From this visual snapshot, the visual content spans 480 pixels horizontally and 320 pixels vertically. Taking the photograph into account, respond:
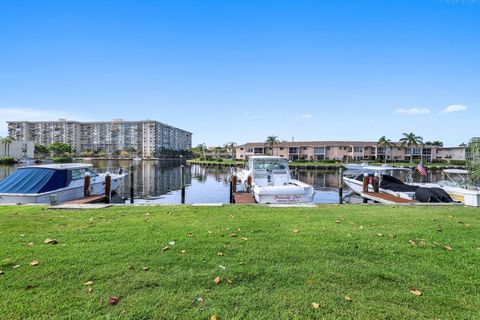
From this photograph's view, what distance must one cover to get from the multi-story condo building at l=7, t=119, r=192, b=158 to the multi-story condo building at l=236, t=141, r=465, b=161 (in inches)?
4065

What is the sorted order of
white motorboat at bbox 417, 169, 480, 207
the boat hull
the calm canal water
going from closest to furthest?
white motorboat at bbox 417, 169, 480, 207 → the boat hull → the calm canal water

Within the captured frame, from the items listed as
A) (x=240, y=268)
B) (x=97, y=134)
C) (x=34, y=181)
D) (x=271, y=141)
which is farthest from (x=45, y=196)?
(x=97, y=134)

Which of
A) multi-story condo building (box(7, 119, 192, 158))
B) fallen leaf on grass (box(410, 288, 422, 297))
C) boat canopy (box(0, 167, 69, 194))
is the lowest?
fallen leaf on grass (box(410, 288, 422, 297))

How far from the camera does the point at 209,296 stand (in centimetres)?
337

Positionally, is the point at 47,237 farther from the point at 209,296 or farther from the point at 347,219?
the point at 347,219

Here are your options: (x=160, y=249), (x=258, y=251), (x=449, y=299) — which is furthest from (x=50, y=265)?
(x=449, y=299)

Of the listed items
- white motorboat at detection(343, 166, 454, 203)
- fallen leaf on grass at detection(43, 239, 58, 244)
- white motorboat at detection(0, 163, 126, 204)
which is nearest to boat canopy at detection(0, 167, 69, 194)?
white motorboat at detection(0, 163, 126, 204)

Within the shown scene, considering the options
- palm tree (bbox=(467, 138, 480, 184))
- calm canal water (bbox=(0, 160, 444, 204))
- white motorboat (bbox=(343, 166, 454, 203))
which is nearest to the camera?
palm tree (bbox=(467, 138, 480, 184))

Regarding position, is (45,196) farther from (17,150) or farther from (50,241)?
(17,150)

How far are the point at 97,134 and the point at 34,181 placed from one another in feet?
600

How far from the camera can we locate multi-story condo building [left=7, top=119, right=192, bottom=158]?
17125cm

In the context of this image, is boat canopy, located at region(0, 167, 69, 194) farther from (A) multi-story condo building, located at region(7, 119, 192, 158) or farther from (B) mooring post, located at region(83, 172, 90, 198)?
(A) multi-story condo building, located at region(7, 119, 192, 158)

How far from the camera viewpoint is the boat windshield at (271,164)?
18391mm

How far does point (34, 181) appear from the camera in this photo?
1376 centimetres
